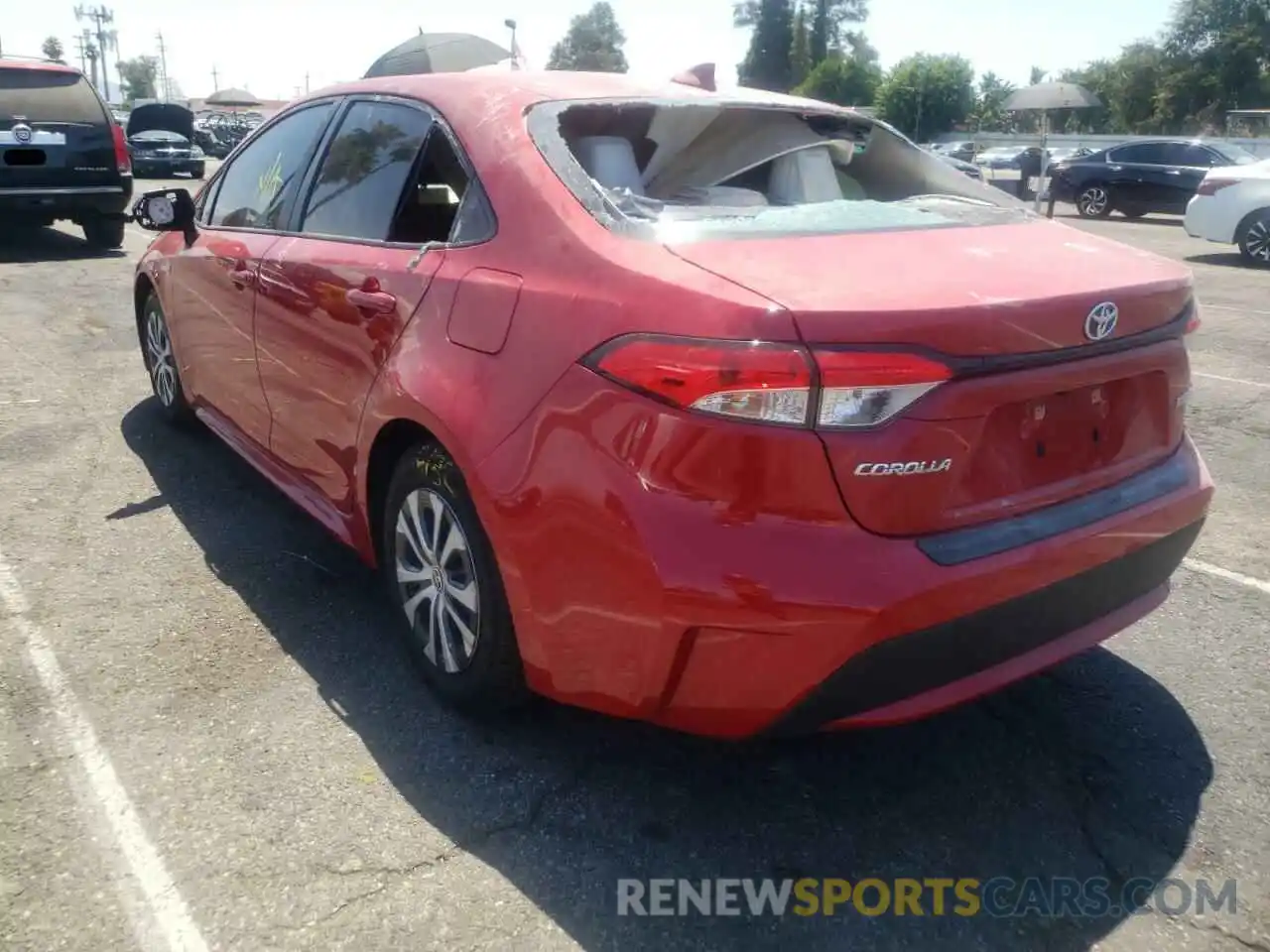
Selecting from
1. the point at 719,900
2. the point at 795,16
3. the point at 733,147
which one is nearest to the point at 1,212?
the point at 733,147

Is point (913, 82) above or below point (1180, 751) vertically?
above

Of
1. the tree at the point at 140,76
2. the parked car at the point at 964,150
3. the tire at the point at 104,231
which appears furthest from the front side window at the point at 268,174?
the tree at the point at 140,76

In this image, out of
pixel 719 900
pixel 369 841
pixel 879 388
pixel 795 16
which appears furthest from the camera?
pixel 795 16

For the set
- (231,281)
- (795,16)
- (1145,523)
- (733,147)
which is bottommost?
(1145,523)

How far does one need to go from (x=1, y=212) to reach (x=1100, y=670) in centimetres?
1104

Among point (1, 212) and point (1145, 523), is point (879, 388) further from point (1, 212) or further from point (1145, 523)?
point (1, 212)

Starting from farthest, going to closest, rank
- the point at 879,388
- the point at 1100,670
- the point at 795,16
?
the point at 795,16 < the point at 1100,670 < the point at 879,388

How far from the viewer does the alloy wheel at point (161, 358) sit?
4.90m

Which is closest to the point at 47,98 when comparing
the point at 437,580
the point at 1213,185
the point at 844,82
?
the point at 437,580

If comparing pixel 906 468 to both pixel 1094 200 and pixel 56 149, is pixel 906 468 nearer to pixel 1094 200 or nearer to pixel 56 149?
pixel 56 149

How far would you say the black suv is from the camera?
1029cm

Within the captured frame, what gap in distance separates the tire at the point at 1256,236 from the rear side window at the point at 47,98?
12.9m

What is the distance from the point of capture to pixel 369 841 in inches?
92.7

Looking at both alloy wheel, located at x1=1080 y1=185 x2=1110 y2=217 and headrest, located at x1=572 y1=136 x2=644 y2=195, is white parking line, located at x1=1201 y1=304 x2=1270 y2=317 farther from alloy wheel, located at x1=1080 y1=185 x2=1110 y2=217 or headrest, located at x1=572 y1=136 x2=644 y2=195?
alloy wheel, located at x1=1080 y1=185 x2=1110 y2=217
